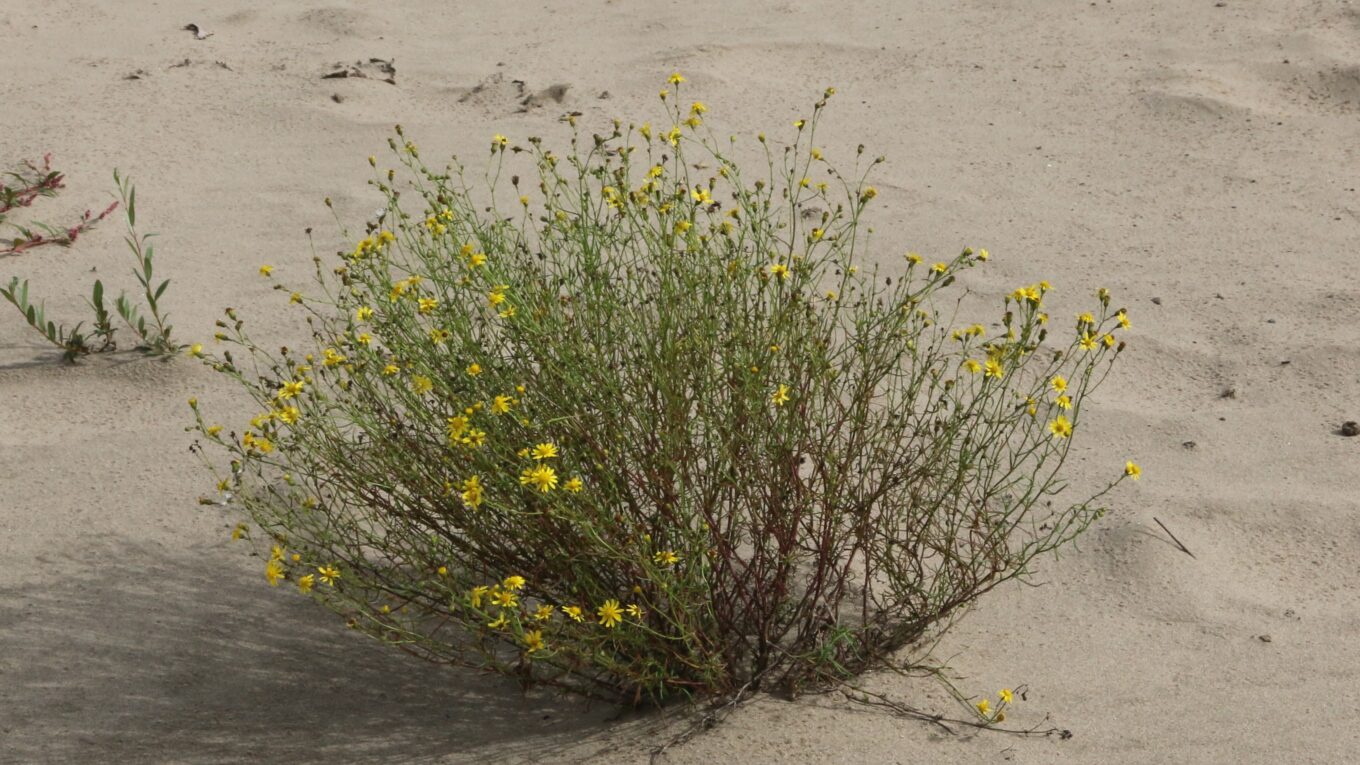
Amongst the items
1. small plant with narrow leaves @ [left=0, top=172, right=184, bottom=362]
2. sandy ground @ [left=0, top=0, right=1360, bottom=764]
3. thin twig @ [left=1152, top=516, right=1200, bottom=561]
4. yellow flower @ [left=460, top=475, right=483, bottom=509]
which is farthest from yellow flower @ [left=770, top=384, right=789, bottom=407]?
small plant with narrow leaves @ [left=0, top=172, right=184, bottom=362]

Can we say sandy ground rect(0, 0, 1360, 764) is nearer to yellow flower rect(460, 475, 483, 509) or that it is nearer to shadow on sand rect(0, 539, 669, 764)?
shadow on sand rect(0, 539, 669, 764)

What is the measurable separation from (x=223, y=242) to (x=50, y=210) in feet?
2.32

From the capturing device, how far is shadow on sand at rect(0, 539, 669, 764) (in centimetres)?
288

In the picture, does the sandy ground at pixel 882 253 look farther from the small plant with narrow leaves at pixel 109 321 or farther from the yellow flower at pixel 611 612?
the yellow flower at pixel 611 612

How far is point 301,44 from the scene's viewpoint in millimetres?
6598

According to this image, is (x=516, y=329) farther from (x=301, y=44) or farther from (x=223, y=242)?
(x=301, y=44)

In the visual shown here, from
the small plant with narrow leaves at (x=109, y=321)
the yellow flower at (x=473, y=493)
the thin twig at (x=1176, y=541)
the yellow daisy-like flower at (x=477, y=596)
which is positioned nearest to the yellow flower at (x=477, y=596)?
the yellow daisy-like flower at (x=477, y=596)

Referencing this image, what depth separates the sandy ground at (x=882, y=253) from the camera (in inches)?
116

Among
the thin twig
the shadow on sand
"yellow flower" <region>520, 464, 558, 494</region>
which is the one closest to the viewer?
"yellow flower" <region>520, 464, 558, 494</region>

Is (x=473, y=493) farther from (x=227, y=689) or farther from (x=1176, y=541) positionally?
(x=1176, y=541)

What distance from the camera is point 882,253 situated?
4871 millimetres

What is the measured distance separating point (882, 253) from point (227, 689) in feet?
8.67

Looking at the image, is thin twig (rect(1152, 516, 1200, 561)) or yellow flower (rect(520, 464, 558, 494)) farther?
thin twig (rect(1152, 516, 1200, 561))

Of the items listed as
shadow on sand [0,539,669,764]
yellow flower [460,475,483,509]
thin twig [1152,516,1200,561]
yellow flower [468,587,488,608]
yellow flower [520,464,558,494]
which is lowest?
shadow on sand [0,539,669,764]
